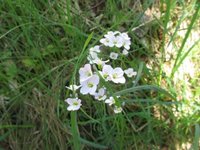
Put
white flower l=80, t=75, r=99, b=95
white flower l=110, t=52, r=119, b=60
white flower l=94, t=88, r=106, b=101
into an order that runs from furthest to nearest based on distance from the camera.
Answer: white flower l=110, t=52, r=119, b=60 → white flower l=94, t=88, r=106, b=101 → white flower l=80, t=75, r=99, b=95

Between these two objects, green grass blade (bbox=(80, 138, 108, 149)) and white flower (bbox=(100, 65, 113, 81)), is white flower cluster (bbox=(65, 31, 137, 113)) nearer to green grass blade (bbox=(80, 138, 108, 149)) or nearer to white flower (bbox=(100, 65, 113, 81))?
white flower (bbox=(100, 65, 113, 81))

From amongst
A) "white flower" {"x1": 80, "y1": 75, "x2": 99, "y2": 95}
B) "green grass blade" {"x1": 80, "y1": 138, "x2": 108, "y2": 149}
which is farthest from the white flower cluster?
"green grass blade" {"x1": 80, "y1": 138, "x2": 108, "y2": 149}

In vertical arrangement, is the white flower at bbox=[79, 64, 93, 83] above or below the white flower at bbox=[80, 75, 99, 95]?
above

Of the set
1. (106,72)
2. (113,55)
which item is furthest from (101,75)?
(113,55)

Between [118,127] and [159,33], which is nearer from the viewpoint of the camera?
[118,127]

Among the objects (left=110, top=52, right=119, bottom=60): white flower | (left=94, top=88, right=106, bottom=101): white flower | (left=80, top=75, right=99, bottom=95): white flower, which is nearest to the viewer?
(left=80, top=75, right=99, bottom=95): white flower

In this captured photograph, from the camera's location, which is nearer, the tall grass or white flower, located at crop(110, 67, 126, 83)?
white flower, located at crop(110, 67, 126, 83)

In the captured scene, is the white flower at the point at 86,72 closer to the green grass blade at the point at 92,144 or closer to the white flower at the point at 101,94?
the white flower at the point at 101,94

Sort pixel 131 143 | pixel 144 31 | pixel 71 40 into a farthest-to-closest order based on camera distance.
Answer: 1. pixel 144 31
2. pixel 71 40
3. pixel 131 143

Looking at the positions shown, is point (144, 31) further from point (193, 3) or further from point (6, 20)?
point (6, 20)

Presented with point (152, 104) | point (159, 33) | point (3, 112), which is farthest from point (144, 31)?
point (3, 112)
